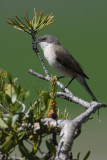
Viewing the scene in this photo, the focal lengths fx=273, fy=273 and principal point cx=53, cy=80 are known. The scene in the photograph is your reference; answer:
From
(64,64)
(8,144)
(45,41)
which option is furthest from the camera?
(45,41)

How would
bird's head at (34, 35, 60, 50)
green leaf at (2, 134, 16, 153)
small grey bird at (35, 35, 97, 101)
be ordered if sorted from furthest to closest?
bird's head at (34, 35, 60, 50), small grey bird at (35, 35, 97, 101), green leaf at (2, 134, 16, 153)

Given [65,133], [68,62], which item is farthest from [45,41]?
[65,133]

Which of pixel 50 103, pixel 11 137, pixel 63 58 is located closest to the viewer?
pixel 11 137

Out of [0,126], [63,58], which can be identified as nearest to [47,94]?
[0,126]

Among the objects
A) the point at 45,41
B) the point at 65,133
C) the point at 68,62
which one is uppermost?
the point at 65,133

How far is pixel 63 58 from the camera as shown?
13.7ft

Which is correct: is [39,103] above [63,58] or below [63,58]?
above

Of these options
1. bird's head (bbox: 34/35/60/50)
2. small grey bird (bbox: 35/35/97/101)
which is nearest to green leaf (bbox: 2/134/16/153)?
small grey bird (bbox: 35/35/97/101)

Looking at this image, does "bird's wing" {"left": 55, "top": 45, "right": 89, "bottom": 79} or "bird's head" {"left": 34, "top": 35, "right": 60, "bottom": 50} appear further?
"bird's head" {"left": 34, "top": 35, "right": 60, "bottom": 50}

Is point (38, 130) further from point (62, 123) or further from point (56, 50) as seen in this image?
point (56, 50)

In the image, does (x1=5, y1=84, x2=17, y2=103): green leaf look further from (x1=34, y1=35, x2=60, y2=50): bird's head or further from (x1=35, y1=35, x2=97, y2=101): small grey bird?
(x1=34, y1=35, x2=60, y2=50): bird's head

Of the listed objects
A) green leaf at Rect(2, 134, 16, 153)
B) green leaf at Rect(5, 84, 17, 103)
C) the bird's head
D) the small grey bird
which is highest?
green leaf at Rect(5, 84, 17, 103)

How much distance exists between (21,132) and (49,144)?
8 cm

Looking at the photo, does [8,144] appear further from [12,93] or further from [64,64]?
[64,64]
